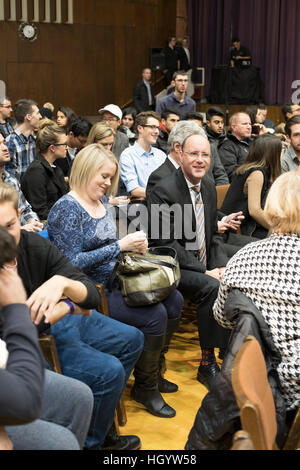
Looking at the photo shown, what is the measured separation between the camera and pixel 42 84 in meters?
12.7

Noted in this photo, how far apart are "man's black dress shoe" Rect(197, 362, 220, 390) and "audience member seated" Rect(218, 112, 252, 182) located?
2.79 metres

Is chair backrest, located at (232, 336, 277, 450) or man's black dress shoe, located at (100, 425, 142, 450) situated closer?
chair backrest, located at (232, 336, 277, 450)

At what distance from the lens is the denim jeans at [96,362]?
2.49 metres

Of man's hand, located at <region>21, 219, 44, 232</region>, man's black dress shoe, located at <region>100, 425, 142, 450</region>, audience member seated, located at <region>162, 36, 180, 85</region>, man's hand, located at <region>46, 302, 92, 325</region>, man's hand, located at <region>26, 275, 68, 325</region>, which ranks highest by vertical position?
audience member seated, located at <region>162, 36, 180, 85</region>

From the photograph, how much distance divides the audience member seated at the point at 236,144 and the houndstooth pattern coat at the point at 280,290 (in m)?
3.65

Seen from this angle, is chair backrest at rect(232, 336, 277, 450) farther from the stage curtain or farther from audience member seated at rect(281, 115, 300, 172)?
the stage curtain

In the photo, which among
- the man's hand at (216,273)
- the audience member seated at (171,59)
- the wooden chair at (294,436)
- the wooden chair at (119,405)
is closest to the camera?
the wooden chair at (294,436)

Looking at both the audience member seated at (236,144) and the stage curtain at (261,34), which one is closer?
the audience member seated at (236,144)

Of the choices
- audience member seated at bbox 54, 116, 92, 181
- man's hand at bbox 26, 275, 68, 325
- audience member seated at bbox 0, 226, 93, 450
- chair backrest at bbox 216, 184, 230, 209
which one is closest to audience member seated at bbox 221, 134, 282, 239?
chair backrest at bbox 216, 184, 230, 209

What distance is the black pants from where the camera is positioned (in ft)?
11.4

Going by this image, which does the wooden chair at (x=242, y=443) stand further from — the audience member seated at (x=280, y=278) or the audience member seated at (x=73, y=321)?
the audience member seated at (x=73, y=321)

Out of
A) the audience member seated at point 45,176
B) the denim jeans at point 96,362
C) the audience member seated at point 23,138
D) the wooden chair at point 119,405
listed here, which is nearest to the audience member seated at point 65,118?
the audience member seated at point 23,138

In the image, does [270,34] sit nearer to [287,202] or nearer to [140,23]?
[140,23]

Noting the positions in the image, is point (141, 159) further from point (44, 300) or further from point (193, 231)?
point (44, 300)
